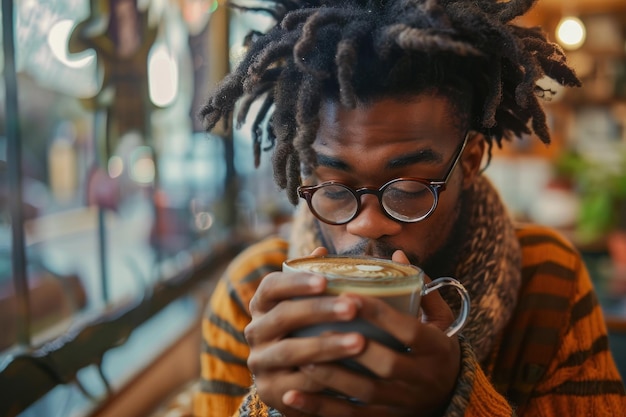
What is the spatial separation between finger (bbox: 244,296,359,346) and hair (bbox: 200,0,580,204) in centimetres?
28

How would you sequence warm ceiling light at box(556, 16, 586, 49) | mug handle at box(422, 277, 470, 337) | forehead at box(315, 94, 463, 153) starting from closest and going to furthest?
mug handle at box(422, 277, 470, 337), forehead at box(315, 94, 463, 153), warm ceiling light at box(556, 16, 586, 49)

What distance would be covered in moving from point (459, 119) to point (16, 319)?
1.04m

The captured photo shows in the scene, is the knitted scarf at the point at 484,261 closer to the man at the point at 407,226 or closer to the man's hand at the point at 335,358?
the man at the point at 407,226

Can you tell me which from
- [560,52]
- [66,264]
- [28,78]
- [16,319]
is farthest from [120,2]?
[560,52]

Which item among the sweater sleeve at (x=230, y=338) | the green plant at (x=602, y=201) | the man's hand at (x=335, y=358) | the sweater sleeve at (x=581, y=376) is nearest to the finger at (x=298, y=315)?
the man's hand at (x=335, y=358)

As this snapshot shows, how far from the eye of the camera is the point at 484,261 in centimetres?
107

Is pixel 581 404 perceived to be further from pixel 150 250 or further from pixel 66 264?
pixel 150 250

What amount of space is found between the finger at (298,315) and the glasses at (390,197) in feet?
1.02

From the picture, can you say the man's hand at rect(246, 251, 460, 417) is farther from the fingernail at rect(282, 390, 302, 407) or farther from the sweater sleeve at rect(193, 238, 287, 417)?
the sweater sleeve at rect(193, 238, 287, 417)

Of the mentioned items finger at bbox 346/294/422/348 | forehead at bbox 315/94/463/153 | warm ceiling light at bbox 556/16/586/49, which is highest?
warm ceiling light at bbox 556/16/586/49

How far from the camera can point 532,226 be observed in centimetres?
133

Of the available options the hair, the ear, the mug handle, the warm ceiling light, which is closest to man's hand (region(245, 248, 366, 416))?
the mug handle

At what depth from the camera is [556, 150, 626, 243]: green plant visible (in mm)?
3373

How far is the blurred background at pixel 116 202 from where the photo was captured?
4.08 feet
